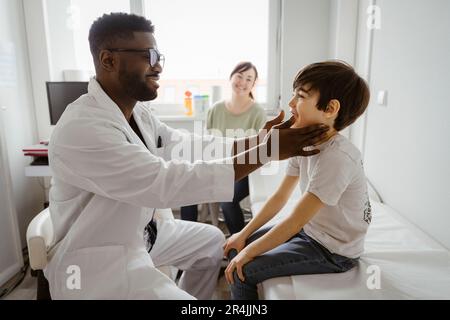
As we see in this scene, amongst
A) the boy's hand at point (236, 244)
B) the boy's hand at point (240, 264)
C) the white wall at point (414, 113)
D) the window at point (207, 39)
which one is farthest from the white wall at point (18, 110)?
the white wall at point (414, 113)

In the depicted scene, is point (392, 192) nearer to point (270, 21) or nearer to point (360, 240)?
point (360, 240)

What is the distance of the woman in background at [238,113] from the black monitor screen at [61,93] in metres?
0.90

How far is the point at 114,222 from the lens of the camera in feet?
3.59

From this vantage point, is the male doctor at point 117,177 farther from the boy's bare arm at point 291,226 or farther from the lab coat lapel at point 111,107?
the boy's bare arm at point 291,226

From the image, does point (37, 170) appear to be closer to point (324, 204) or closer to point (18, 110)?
point (18, 110)

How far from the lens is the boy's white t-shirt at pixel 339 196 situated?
1.03m

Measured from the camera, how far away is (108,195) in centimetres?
99

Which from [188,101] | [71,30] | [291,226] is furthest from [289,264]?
[71,30]

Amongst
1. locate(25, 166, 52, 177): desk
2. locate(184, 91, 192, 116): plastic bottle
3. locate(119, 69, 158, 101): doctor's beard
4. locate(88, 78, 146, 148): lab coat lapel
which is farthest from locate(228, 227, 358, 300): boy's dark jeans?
locate(184, 91, 192, 116): plastic bottle

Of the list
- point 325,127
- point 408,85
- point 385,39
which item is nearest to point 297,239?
point 325,127

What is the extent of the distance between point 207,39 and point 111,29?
5.70 ft

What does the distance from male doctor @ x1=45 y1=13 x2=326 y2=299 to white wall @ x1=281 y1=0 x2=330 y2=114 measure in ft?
5.04

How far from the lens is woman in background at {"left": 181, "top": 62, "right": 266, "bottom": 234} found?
238 cm
